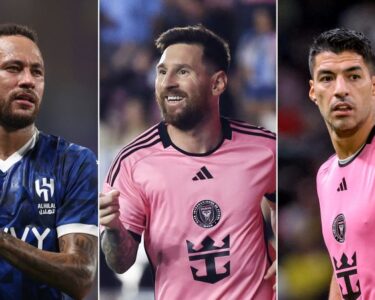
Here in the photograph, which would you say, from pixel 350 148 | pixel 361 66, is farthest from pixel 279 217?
pixel 361 66

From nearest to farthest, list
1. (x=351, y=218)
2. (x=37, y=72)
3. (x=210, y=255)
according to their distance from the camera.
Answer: (x=351, y=218), (x=210, y=255), (x=37, y=72)

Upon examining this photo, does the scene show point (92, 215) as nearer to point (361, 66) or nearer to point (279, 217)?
point (279, 217)

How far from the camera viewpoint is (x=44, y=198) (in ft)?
10.4

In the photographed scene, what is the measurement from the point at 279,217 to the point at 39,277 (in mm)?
1020

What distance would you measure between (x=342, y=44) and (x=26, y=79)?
4.29ft

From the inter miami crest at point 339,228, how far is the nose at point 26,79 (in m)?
1.38

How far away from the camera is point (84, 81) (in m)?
3.22

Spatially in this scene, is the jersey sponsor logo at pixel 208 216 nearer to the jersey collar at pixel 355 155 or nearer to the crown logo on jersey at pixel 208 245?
the crown logo on jersey at pixel 208 245

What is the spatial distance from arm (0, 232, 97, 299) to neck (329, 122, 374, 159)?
1.08 metres

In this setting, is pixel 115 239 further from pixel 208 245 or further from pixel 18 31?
pixel 18 31

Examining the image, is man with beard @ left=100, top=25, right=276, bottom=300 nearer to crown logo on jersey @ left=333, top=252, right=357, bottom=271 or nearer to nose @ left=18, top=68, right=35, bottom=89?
crown logo on jersey @ left=333, top=252, right=357, bottom=271

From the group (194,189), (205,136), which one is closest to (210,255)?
(194,189)

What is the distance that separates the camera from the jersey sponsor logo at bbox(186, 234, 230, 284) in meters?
3.09

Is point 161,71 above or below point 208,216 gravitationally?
above
